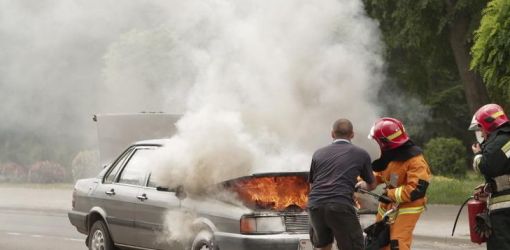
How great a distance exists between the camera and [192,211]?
31.5 ft

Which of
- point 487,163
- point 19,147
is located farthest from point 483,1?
point 19,147

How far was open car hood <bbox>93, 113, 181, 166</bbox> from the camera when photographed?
13453 mm

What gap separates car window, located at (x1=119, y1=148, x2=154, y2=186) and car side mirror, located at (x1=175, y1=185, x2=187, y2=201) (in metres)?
0.68

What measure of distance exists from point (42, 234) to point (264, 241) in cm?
790

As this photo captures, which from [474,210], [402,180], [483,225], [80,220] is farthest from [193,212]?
[483,225]

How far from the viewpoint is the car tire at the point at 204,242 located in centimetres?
927

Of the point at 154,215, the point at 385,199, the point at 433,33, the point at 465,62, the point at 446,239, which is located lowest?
the point at 446,239

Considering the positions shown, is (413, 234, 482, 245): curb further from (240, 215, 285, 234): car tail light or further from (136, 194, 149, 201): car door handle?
(136, 194, 149, 201): car door handle

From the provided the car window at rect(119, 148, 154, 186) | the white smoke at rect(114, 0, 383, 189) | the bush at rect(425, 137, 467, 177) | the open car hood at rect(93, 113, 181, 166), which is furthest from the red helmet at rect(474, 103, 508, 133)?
the bush at rect(425, 137, 467, 177)

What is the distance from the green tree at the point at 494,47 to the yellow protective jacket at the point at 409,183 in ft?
18.7

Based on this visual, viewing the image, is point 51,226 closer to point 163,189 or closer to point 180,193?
point 163,189

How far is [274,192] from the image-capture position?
9.43m

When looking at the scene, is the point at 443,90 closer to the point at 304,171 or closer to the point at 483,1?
the point at 483,1

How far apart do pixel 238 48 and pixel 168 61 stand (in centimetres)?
1332
